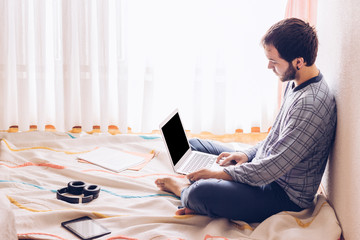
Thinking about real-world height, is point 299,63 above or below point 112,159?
above

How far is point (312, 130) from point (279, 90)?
4.68ft

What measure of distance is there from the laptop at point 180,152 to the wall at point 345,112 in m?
0.55

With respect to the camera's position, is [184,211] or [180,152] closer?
[184,211]

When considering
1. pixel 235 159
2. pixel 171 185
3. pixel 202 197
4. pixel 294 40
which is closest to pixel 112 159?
pixel 171 185

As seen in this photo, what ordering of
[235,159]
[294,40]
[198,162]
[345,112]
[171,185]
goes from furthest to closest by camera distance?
1. [198,162]
2. [235,159]
3. [171,185]
4. [294,40]
5. [345,112]

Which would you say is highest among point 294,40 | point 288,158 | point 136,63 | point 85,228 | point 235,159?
point 294,40

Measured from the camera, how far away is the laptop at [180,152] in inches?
73.9

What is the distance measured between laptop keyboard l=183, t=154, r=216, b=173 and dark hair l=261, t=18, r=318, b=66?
65cm

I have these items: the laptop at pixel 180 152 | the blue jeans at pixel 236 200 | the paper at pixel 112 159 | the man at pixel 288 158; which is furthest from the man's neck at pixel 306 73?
the paper at pixel 112 159

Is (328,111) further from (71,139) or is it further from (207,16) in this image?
(207,16)

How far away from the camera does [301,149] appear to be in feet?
4.75

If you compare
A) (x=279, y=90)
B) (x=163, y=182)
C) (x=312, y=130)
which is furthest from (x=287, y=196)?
(x=279, y=90)

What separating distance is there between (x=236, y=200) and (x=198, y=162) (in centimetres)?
51

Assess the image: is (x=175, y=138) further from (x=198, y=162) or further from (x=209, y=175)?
(x=209, y=175)
